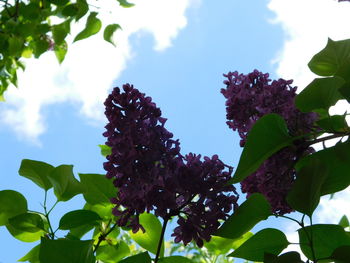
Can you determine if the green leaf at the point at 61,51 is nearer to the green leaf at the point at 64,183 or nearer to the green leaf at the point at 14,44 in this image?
the green leaf at the point at 14,44

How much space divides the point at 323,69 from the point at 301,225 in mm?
264

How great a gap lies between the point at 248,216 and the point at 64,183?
0.34m

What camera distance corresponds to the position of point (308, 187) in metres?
0.52

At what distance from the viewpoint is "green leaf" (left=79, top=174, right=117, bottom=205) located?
788 mm

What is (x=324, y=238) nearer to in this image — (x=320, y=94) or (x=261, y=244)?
(x=261, y=244)

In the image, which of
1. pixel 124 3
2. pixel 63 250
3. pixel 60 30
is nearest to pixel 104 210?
pixel 63 250

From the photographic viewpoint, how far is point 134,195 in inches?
24.5

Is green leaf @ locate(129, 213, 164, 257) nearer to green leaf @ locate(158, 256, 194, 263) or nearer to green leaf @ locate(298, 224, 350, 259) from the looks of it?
green leaf @ locate(158, 256, 194, 263)

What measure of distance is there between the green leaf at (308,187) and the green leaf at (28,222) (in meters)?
0.43

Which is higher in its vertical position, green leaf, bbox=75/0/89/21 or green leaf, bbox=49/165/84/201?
green leaf, bbox=75/0/89/21

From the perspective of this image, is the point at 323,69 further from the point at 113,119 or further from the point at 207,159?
the point at 113,119

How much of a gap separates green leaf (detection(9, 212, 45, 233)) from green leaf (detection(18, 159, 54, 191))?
0.08m

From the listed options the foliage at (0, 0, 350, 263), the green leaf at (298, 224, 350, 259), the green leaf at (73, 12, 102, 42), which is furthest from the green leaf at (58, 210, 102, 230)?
the green leaf at (73, 12, 102, 42)

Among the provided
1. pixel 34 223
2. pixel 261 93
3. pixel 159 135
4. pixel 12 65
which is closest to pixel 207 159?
pixel 159 135
